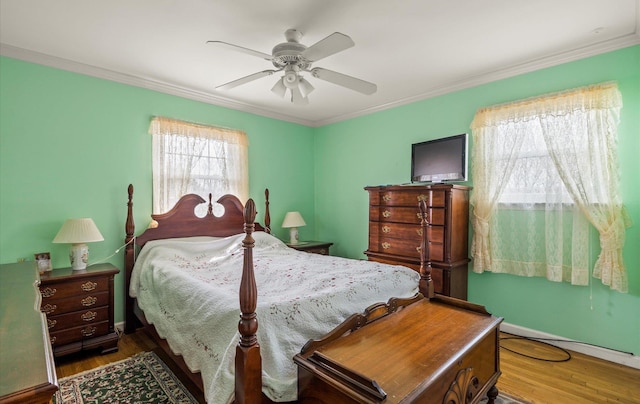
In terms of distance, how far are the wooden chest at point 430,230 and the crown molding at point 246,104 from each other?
1192mm

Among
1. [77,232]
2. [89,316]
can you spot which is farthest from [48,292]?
[77,232]

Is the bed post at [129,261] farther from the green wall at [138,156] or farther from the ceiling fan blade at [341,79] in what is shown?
the ceiling fan blade at [341,79]

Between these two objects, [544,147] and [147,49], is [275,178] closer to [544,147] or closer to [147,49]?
[147,49]

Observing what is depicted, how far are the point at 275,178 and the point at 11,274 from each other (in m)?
2.99

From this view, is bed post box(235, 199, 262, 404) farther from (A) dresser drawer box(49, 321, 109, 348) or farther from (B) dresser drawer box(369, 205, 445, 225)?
(B) dresser drawer box(369, 205, 445, 225)

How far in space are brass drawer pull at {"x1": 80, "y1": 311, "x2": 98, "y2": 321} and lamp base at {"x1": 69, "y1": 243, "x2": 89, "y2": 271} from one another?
40cm

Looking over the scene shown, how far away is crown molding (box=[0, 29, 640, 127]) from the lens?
8.75 ft

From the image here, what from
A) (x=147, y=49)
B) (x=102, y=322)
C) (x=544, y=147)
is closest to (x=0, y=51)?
(x=147, y=49)

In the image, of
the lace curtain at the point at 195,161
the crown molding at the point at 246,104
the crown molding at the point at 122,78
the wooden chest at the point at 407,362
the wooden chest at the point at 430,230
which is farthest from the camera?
the lace curtain at the point at 195,161

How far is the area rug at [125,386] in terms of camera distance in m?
2.13

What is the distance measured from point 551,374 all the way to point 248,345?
2448mm

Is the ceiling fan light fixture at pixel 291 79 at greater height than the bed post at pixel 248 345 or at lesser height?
greater

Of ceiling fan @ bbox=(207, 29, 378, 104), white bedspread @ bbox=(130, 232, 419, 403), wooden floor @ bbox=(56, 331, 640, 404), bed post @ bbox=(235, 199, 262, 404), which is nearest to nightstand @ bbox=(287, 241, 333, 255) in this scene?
white bedspread @ bbox=(130, 232, 419, 403)

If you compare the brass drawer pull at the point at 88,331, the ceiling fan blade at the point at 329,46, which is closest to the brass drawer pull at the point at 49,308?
the brass drawer pull at the point at 88,331
